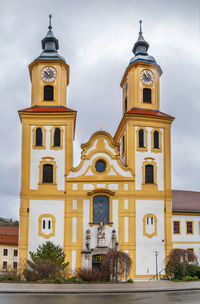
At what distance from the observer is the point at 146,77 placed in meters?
41.3

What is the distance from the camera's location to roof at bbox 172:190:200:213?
1693 inches

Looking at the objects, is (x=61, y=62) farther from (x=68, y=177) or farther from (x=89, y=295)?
(x=89, y=295)

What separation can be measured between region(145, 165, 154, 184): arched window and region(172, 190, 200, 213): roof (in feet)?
19.2

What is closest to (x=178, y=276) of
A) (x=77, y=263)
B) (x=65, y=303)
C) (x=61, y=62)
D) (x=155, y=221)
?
(x=155, y=221)

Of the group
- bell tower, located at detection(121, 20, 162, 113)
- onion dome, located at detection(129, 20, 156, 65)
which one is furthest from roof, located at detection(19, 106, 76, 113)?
onion dome, located at detection(129, 20, 156, 65)

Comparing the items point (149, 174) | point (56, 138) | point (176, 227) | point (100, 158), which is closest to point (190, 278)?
point (149, 174)

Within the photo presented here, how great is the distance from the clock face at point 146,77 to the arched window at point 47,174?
40.9ft

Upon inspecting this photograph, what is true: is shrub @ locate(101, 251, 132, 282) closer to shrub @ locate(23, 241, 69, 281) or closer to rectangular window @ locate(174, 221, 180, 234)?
shrub @ locate(23, 241, 69, 281)

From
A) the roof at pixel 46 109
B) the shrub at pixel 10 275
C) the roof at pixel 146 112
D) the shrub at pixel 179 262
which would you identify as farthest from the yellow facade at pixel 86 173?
the shrub at pixel 10 275

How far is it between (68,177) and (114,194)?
14.3 ft

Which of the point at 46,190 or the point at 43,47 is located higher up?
the point at 43,47

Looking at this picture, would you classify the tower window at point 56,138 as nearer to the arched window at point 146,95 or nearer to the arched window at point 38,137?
the arched window at point 38,137

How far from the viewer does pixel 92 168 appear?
1500 inches

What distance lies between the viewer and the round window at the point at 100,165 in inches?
1506
